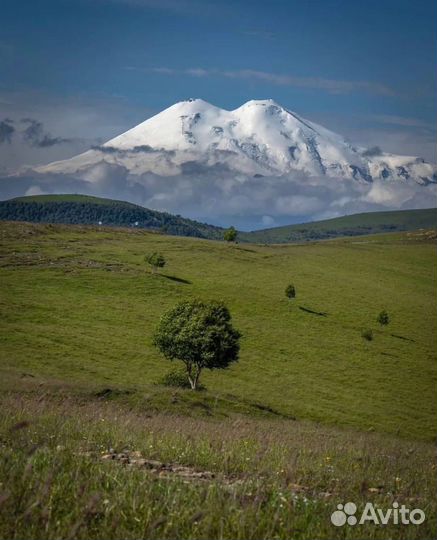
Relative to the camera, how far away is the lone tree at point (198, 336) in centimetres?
5709

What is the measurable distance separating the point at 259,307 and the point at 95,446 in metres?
93.5

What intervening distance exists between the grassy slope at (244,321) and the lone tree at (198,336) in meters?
4.35

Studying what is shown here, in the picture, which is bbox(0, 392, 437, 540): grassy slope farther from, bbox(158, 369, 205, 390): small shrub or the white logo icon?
bbox(158, 369, 205, 390): small shrub

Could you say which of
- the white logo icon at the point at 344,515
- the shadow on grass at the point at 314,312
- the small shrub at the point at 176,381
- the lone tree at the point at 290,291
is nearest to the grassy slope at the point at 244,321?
the shadow on grass at the point at 314,312

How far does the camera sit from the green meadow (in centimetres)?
604

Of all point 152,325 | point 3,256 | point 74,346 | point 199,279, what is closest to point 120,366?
point 74,346

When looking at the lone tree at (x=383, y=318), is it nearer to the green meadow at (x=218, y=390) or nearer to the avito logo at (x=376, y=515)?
the green meadow at (x=218, y=390)

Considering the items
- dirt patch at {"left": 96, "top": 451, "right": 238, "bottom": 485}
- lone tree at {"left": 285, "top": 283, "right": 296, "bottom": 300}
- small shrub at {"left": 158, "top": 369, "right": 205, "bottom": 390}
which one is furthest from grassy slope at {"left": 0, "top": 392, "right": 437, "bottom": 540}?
lone tree at {"left": 285, "top": 283, "right": 296, "bottom": 300}

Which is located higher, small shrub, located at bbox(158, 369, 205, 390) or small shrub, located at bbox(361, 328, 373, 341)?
small shrub, located at bbox(361, 328, 373, 341)

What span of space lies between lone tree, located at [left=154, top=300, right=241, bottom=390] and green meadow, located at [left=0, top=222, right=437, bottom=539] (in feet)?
12.5

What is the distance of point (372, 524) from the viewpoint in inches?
260

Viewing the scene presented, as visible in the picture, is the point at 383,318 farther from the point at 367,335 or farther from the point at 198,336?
the point at 198,336

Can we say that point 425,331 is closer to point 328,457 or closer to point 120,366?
point 120,366

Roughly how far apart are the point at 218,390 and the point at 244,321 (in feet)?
112
